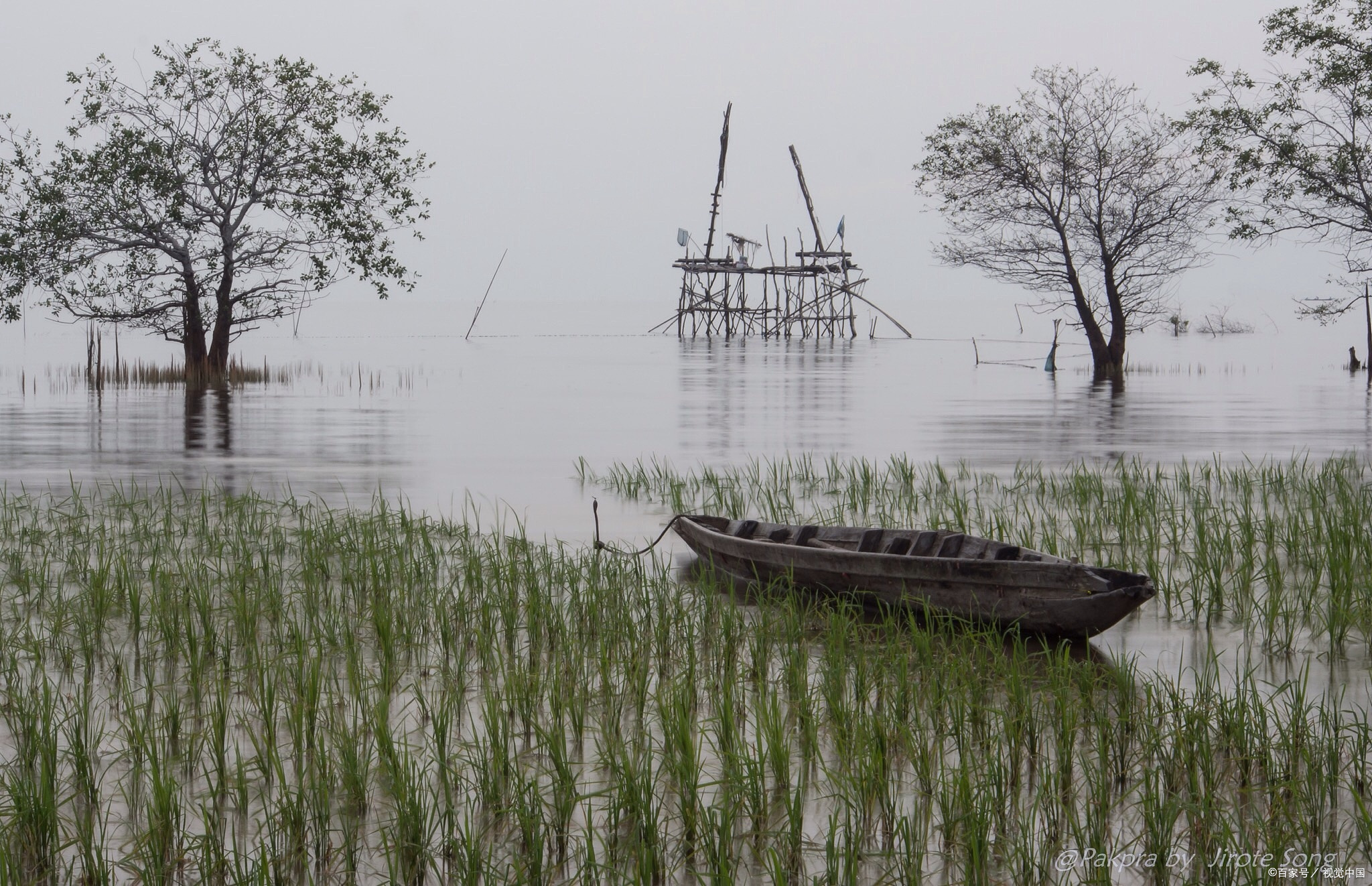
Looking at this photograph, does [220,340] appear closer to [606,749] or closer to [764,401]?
[764,401]

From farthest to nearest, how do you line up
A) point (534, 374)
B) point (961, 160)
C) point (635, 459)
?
point (534, 374), point (961, 160), point (635, 459)

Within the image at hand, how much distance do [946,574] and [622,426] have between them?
16.4 meters

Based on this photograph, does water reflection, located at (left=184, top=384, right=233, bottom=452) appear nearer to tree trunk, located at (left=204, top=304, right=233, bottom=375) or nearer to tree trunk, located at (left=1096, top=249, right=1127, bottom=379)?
tree trunk, located at (left=204, top=304, right=233, bottom=375)

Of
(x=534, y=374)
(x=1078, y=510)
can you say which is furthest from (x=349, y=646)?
(x=534, y=374)

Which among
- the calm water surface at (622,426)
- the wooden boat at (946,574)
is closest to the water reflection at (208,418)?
the calm water surface at (622,426)

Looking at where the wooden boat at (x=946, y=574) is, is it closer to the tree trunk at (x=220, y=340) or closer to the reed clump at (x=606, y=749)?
the reed clump at (x=606, y=749)

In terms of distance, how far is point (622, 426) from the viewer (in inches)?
906

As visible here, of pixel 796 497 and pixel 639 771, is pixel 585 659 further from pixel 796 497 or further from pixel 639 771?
pixel 796 497

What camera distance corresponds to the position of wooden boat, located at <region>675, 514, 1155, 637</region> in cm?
634

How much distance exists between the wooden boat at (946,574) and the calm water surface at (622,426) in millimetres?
503

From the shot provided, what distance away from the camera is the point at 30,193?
27.6m

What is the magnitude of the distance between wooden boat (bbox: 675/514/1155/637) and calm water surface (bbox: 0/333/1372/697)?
1.65ft

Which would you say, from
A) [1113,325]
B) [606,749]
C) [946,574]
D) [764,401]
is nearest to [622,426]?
[764,401]

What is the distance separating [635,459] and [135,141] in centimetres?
1731
